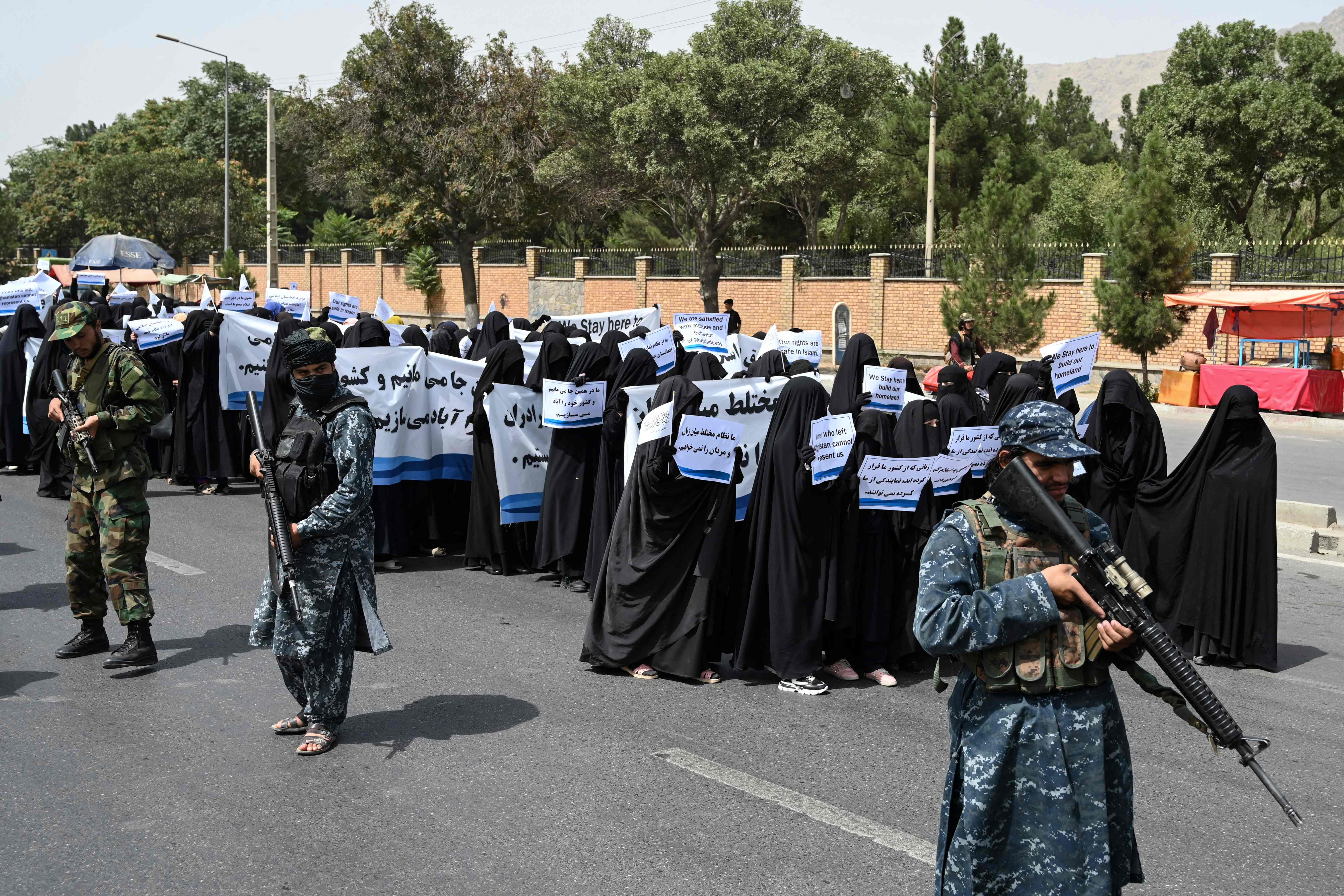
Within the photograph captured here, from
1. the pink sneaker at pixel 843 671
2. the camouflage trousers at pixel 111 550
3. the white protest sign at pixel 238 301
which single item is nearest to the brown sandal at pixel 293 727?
the camouflage trousers at pixel 111 550

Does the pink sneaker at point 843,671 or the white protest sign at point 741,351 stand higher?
the white protest sign at point 741,351

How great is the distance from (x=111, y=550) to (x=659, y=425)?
9.38ft

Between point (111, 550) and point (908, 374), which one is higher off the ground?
point (908, 374)

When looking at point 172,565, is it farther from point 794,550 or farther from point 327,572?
point 794,550

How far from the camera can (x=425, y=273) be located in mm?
43969

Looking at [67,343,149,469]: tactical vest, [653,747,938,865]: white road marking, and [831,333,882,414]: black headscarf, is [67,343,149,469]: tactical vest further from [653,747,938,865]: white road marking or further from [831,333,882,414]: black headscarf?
[831,333,882,414]: black headscarf

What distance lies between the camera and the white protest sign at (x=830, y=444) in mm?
6160

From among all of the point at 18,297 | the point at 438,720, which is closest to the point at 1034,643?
the point at 438,720

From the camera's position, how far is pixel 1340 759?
18.0 ft

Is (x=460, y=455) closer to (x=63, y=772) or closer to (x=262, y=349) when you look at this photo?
(x=262, y=349)

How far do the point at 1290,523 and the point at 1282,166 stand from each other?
86.7ft

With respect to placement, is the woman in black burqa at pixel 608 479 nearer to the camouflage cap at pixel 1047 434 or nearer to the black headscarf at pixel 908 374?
the black headscarf at pixel 908 374

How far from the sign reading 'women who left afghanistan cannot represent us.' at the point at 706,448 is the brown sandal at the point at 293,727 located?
2.19m

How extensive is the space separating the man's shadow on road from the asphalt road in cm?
2
